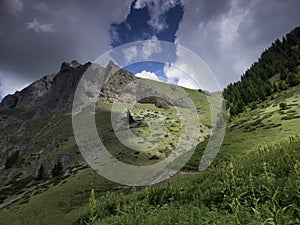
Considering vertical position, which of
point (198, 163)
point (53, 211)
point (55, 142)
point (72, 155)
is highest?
point (55, 142)

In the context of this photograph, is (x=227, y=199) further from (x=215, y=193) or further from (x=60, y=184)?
(x=60, y=184)

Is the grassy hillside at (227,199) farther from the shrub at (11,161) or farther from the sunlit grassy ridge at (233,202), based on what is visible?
the shrub at (11,161)

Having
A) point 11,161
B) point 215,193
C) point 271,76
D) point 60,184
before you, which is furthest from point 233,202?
point 11,161

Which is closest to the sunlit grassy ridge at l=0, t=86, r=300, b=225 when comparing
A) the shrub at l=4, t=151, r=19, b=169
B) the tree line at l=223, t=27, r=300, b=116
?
the tree line at l=223, t=27, r=300, b=116

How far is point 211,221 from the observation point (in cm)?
799

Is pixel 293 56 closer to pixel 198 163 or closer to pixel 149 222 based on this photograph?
pixel 198 163

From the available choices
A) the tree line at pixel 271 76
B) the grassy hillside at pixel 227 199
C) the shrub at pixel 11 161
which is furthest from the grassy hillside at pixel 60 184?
the tree line at pixel 271 76

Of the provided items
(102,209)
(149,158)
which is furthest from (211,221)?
(149,158)

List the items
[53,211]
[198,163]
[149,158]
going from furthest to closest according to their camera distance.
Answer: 1. [149,158]
2. [198,163]
3. [53,211]

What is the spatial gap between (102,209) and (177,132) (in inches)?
4266

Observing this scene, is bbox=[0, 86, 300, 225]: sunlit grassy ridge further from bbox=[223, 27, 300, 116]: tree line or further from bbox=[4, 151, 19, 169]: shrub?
bbox=[4, 151, 19, 169]: shrub

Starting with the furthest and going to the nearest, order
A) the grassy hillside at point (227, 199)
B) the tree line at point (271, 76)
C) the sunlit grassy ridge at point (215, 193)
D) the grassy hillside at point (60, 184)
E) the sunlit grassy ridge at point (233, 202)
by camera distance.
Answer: the tree line at point (271, 76)
the grassy hillside at point (60, 184)
the sunlit grassy ridge at point (215, 193)
the grassy hillside at point (227, 199)
the sunlit grassy ridge at point (233, 202)

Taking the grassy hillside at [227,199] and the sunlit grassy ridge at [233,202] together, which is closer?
the sunlit grassy ridge at [233,202]

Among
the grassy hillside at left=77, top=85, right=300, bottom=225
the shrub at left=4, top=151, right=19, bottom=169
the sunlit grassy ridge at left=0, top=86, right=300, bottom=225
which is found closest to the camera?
the grassy hillside at left=77, top=85, right=300, bottom=225
